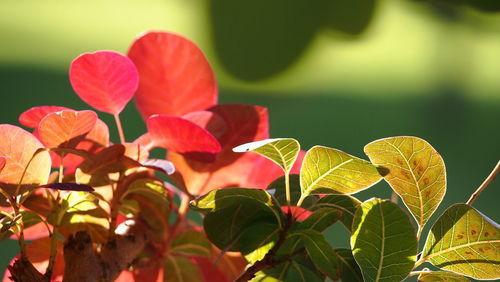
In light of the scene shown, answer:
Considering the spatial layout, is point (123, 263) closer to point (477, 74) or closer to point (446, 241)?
point (446, 241)

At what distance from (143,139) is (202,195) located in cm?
6

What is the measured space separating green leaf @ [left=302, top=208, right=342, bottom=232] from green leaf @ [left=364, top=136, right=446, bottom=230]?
0.09 feet

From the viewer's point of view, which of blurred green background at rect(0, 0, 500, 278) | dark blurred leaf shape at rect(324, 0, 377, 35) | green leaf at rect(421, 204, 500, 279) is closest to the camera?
green leaf at rect(421, 204, 500, 279)

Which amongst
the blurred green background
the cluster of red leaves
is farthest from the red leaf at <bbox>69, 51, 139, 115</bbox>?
the blurred green background

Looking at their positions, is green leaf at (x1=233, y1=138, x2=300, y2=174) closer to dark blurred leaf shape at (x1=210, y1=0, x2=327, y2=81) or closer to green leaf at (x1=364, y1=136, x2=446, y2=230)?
green leaf at (x1=364, y1=136, x2=446, y2=230)

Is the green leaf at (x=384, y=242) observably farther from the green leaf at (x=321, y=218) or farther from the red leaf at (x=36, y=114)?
the red leaf at (x=36, y=114)

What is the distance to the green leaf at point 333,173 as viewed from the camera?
0.21 metres

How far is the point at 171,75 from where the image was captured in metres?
0.30

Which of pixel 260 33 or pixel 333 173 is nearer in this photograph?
pixel 333 173

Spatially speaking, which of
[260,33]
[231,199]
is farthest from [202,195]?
[260,33]

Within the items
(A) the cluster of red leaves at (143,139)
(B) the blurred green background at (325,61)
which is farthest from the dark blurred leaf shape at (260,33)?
(A) the cluster of red leaves at (143,139)

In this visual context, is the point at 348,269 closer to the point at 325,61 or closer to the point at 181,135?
the point at 181,135

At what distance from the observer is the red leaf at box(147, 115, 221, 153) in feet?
0.79

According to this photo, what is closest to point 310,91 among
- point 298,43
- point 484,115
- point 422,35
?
point 298,43
